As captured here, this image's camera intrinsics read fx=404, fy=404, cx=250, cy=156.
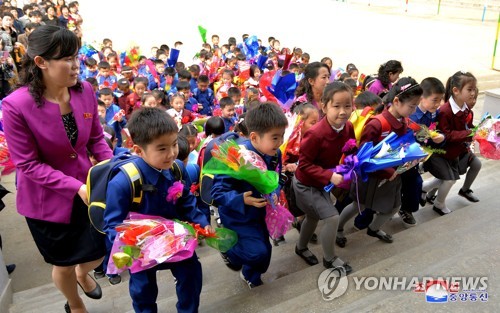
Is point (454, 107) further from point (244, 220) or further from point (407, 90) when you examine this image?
point (244, 220)

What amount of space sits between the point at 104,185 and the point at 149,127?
15.1 inches

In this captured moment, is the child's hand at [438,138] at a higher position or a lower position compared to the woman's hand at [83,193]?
lower

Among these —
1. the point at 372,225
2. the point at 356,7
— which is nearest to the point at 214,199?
the point at 372,225

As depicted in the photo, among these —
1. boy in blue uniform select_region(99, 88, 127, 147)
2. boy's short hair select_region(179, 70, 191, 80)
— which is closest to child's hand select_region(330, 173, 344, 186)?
boy in blue uniform select_region(99, 88, 127, 147)

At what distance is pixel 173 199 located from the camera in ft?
7.25

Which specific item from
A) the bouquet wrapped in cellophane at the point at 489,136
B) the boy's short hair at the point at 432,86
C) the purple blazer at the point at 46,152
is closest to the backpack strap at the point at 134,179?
the purple blazer at the point at 46,152

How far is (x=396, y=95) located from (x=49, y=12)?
11.9m

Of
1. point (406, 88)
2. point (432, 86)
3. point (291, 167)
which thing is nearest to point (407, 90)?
point (406, 88)

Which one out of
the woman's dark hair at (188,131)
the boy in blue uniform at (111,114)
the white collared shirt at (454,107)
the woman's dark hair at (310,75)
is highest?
the woman's dark hair at (310,75)

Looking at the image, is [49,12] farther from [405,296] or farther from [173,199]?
[405,296]

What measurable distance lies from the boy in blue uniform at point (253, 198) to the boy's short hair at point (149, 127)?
2.05 ft

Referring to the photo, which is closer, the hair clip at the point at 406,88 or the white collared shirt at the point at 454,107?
the hair clip at the point at 406,88

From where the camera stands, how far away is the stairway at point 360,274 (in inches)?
94.1

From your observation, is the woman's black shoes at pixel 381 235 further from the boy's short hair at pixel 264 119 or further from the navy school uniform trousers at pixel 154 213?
the navy school uniform trousers at pixel 154 213
